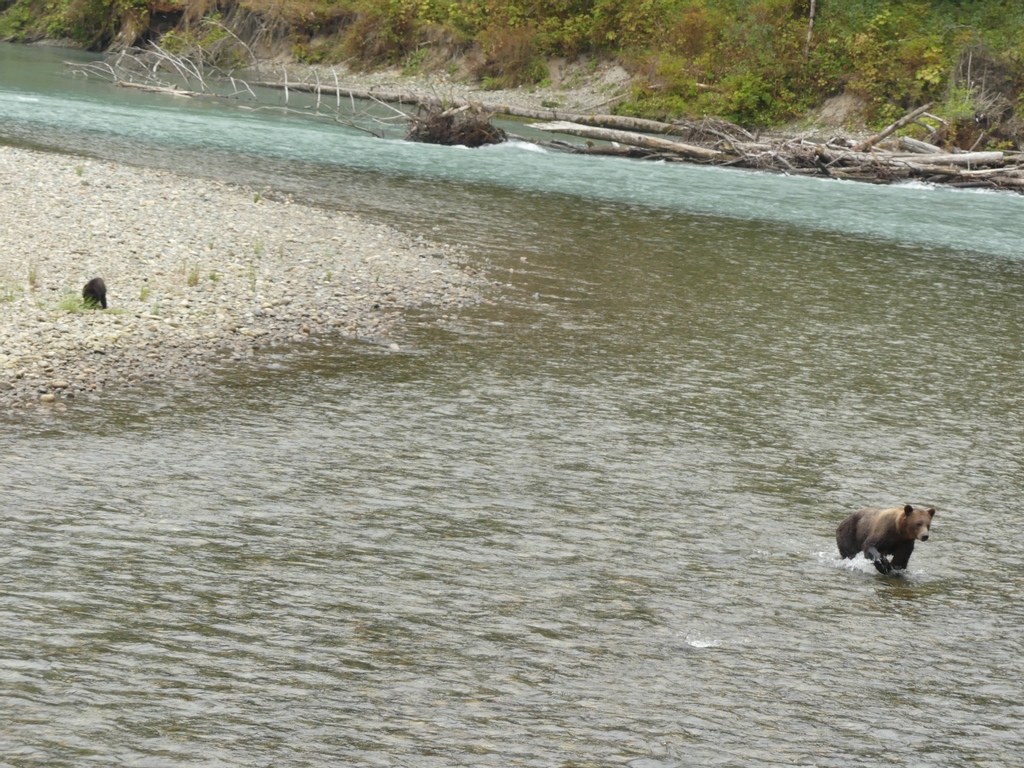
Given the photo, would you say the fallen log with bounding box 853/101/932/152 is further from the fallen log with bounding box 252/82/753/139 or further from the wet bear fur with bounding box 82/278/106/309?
the wet bear fur with bounding box 82/278/106/309

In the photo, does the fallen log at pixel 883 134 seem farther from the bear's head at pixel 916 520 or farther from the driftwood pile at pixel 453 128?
the bear's head at pixel 916 520

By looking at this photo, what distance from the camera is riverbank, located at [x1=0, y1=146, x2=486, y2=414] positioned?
15422 millimetres

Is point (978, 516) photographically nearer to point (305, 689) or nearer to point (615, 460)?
point (615, 460)

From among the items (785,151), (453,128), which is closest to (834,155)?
(785,151)

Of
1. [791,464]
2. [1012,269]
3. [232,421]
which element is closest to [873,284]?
[1012,269]

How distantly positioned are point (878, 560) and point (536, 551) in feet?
10.3

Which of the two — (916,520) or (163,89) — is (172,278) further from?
(163,89)

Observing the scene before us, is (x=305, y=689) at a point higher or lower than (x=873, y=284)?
lower

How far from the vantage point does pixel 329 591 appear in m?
9.87

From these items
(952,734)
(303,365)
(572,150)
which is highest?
(572,150)

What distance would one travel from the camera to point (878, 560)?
10984mm

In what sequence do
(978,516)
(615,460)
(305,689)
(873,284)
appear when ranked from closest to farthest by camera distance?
1. (305,689)
2. (978,516)
3. (615,460)
4. (873,284)

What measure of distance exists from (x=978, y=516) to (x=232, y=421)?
8439 mm

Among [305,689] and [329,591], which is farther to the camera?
[329,591]
